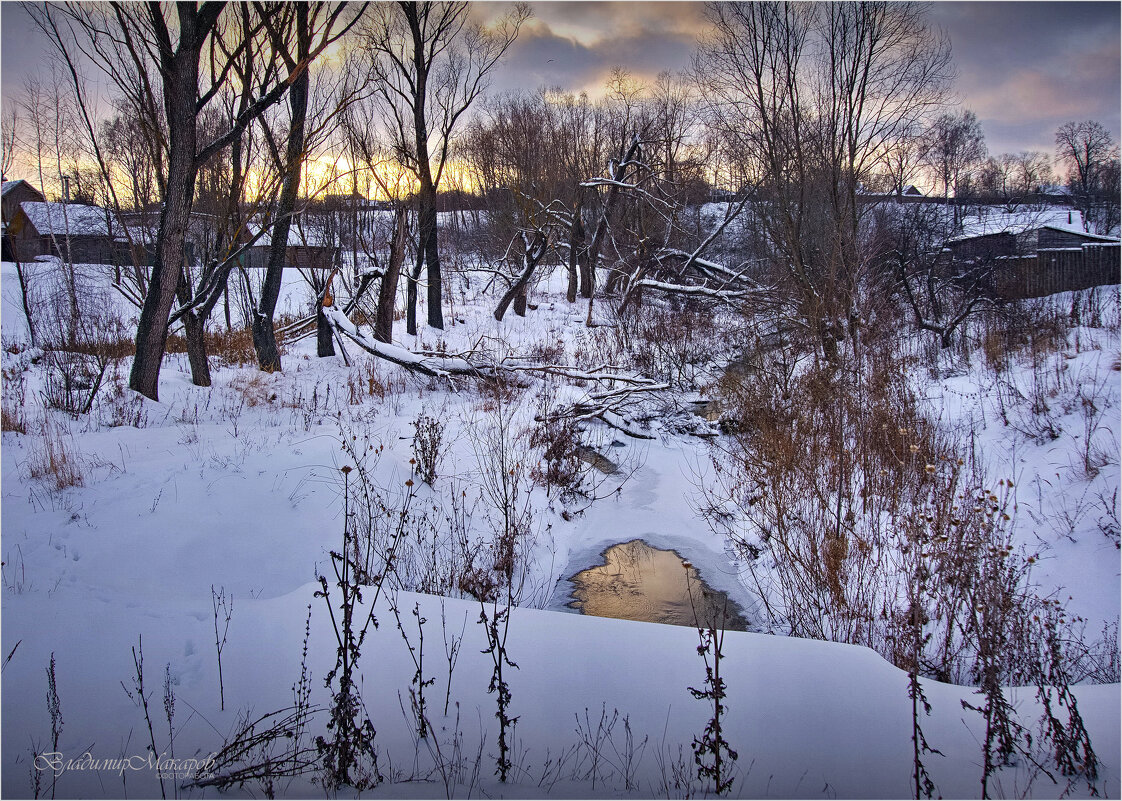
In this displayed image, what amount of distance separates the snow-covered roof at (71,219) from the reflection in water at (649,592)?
2218 cm

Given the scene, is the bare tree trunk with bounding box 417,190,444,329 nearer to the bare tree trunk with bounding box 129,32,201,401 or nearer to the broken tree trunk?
the broken tree trunk

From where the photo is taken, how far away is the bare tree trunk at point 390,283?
11742 millimetres

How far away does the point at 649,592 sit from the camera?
190 inches

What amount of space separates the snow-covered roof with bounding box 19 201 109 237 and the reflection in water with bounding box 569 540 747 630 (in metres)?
22.2

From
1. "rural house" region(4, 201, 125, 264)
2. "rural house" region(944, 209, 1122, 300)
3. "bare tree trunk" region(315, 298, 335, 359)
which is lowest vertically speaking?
"bare tree trunk" region(315, 298, 335, 359)

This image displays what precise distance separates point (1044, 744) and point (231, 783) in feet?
11.4

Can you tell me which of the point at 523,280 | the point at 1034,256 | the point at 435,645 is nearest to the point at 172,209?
the point at 435,645

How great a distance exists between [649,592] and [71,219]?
3246 centimetres

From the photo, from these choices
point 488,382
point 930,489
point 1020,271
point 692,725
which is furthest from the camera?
point 1020,271

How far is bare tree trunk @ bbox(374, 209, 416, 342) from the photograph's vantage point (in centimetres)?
1174

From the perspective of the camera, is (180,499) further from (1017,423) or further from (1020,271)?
(1020,271)

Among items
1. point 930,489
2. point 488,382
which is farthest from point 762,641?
point 488,382

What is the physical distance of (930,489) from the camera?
526 cm

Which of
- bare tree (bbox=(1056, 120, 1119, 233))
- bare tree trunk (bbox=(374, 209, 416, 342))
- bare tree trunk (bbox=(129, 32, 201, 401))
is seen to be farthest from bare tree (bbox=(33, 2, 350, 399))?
bare tree (bbox=(1056, 120, 1119, 233))
